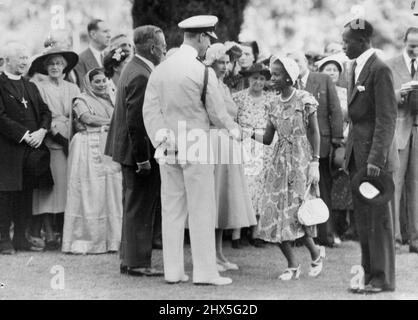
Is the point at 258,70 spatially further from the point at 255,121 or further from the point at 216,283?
the point at 216,283

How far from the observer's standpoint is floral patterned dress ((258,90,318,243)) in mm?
8234

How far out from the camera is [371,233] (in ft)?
24.5

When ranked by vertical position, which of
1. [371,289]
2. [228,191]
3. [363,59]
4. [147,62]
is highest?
[147,62]

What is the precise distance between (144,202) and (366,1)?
806 centimetres

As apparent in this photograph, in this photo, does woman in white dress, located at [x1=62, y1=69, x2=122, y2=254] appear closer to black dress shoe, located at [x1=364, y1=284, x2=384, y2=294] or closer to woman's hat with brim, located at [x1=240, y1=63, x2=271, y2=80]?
woman's hat with brim, located at [x1=240, y1=63, x2=271, y2=80]

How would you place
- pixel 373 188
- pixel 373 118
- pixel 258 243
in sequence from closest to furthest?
pixel 373 188
pixel 373 118
pixel 258 243

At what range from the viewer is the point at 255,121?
32.9ft

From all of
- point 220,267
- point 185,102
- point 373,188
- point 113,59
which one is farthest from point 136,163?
point 373,188

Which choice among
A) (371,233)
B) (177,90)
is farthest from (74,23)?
(371,233)

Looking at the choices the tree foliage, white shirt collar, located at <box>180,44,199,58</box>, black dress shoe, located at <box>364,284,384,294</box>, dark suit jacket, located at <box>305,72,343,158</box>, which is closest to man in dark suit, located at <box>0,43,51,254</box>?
the tree foliage

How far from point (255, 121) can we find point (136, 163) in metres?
2.08

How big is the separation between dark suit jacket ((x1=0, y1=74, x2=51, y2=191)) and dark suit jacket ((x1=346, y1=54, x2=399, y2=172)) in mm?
3787

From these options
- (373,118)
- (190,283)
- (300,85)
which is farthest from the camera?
(300,85)

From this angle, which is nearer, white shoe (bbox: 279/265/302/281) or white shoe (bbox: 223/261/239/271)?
white shoe (bbox: 279/265/302/281)
